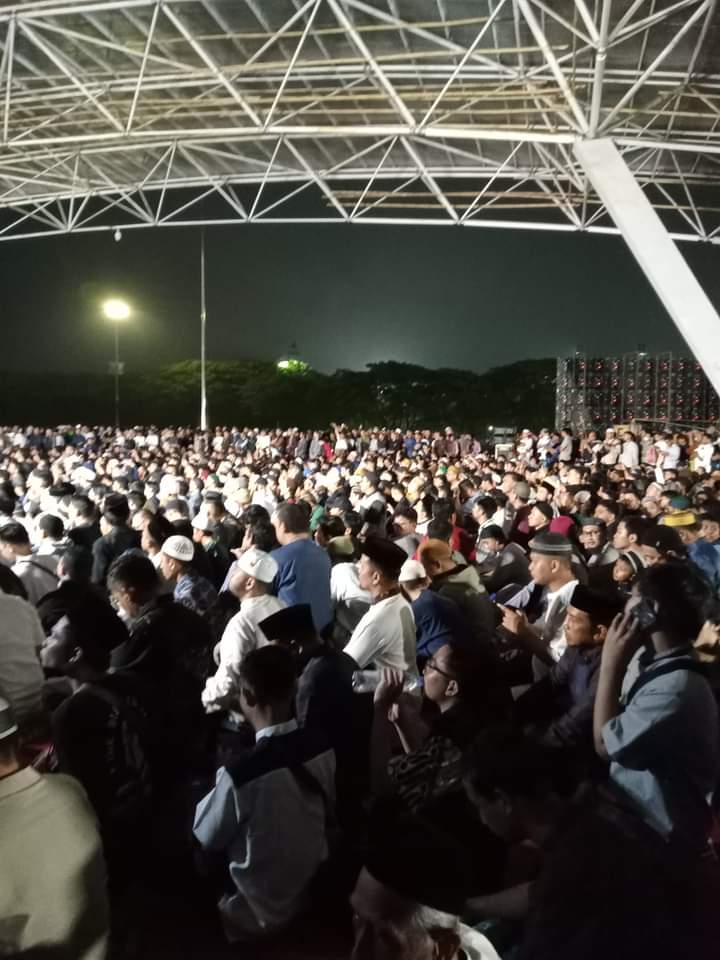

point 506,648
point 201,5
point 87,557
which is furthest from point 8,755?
point 201,5

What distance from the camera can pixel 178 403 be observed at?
6009 cm

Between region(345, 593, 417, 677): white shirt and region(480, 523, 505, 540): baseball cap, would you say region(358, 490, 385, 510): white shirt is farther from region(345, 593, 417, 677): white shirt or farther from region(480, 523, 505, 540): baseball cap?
region(345, 593, 417, 677): white shirt

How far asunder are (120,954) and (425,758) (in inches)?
53.7

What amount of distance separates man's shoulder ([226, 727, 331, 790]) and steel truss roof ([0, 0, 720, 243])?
27.5 feet

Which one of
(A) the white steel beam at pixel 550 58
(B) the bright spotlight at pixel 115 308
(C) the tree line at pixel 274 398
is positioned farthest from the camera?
(C) the tree line at pixel 274 398

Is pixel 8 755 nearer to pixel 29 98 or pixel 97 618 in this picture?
pixel 97 618

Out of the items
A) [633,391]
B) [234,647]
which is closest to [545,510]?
[234,647]

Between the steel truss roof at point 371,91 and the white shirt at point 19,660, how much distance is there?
810cm

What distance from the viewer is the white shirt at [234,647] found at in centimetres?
415

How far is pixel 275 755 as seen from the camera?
9.67 feet

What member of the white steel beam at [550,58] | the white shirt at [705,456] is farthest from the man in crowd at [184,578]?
the white shirt at [705,456]

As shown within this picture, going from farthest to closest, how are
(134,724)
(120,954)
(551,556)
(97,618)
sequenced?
(551,556)
(97,618)
(134,724)
(120,954)

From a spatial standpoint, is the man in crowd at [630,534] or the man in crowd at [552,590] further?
the man in crowd at [630,534]

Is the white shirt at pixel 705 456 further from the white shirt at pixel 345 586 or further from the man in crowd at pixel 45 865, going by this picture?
the man in crowd at pixel 45 865
